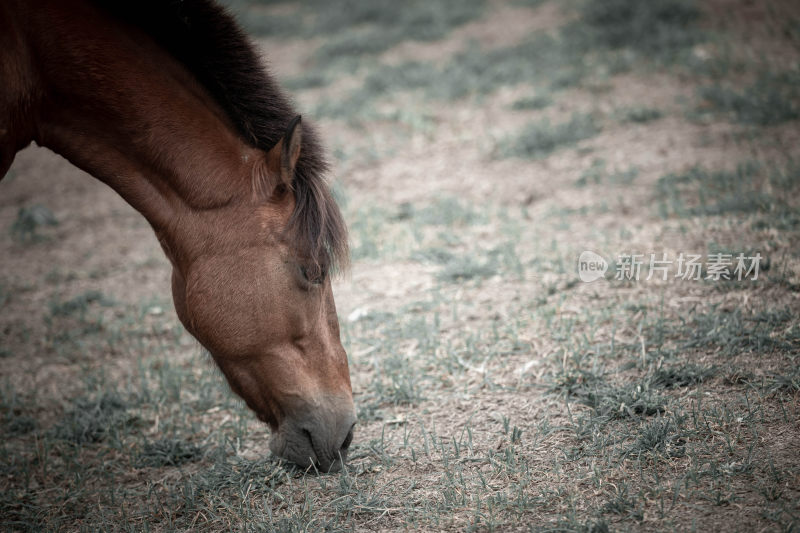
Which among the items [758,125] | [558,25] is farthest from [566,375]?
[558,25]


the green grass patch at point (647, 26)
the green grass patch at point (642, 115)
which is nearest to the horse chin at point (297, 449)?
the green grass patch at point (642, 115)

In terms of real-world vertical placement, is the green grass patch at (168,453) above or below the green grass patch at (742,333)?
below

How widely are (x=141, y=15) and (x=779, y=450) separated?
2779 mm

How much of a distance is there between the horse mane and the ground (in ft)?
0.64

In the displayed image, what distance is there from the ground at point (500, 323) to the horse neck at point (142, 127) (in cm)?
44

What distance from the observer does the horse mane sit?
2.30 metres

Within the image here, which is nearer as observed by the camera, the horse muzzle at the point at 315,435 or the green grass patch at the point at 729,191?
the horse muzzle at the point at 315,435

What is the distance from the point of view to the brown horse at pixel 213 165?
7.26 ft

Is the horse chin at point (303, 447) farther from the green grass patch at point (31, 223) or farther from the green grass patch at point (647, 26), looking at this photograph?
the green grass patch at point (647, 26)

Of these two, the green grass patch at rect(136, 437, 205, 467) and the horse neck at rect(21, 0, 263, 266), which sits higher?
the horse neck at rect(21, 0, 263, 266)

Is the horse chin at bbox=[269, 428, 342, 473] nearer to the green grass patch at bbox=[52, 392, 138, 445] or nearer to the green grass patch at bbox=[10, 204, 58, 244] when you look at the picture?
the green grass patch at bbox=[52, 392, 138, 445]

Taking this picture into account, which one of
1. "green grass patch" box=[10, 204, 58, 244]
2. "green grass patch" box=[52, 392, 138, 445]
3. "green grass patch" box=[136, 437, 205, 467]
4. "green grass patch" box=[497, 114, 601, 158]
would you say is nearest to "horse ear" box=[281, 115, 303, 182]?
"green grass patch" box=[136, 437, 205, 467]

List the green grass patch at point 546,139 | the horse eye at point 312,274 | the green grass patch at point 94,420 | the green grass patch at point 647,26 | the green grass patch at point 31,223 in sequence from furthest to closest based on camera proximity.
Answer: the green grass patch at point 647,26 < the green grass patch at point 546,139 < the green grass patch at point 31,223 < the green grass patch at point 94,420 < the horse eye at point 312,274

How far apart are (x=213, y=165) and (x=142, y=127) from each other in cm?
30
